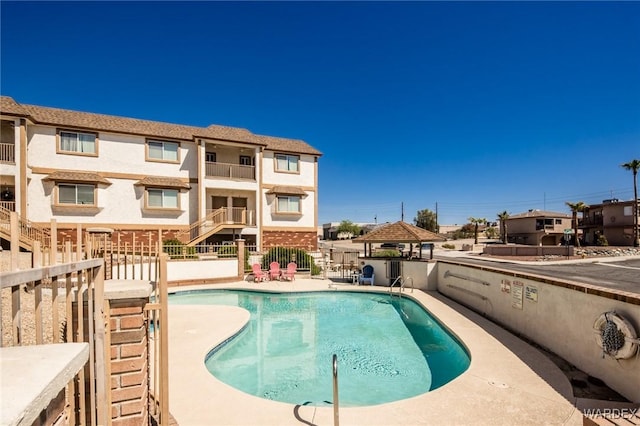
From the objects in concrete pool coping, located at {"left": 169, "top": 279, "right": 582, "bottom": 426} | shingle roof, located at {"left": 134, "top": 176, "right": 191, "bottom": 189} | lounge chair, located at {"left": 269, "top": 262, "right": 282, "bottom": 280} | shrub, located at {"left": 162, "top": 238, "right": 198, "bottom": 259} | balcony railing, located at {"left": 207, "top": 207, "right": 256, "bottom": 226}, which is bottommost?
concrete pool coping, located at {"left": 169, "top": 279, "right": 582, "bottom": 426}

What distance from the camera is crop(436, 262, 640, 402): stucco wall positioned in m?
5.37

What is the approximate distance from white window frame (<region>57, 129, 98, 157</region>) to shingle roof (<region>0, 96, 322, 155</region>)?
48 cm

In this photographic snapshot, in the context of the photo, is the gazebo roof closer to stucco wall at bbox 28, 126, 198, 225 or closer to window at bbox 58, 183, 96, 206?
stucco wall at bbox 28, 126, 198, 225

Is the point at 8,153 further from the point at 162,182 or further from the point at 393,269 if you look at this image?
the point at 393,269

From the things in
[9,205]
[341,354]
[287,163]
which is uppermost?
[287,163]

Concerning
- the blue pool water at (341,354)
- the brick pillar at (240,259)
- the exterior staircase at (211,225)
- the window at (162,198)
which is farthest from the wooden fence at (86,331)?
the window at (162,198)

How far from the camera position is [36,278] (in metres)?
1.71

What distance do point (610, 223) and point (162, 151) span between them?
186 ft

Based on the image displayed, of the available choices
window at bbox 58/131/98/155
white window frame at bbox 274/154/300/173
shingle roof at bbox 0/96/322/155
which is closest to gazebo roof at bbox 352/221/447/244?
white window frame at bbox 274/154/300/173

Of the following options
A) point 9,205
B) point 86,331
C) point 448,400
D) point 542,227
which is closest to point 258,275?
point 448,400

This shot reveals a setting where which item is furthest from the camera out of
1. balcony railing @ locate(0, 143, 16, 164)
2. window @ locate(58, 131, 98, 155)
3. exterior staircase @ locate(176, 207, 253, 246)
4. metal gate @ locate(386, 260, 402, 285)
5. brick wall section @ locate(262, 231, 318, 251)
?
brick wall section @ locate(262, 231, 318, 251)

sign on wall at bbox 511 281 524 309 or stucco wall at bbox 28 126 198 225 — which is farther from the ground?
stucco wall at bbox 28 126 198 225

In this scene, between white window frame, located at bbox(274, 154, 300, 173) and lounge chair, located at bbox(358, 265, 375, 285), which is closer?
lounge chair, located at bbox(358, 265, 375, 285)

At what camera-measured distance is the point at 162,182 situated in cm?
2195
